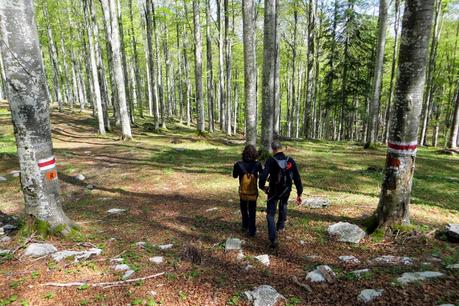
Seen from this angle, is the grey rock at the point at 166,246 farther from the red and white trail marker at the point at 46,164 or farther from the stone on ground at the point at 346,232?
the stone on ground at the point at 346,232

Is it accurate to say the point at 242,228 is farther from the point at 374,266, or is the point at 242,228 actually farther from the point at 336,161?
the point at 336,161

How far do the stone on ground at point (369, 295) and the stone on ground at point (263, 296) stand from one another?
3.27ft

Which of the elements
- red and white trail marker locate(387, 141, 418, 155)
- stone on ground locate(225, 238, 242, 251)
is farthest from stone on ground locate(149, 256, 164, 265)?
red and white trail marker locate(387, 141, 418, 155)

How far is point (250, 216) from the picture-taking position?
566cm

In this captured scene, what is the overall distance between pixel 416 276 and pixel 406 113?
2.79 metres

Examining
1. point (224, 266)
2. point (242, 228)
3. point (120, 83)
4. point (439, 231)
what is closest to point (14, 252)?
point (224, 266)

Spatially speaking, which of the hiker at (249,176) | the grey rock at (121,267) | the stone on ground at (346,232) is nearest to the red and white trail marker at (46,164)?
the grey rock at (121,267)

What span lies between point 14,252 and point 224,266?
11.5ft

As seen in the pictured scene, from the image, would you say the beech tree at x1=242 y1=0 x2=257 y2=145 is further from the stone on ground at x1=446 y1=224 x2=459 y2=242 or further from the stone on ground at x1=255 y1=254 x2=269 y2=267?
the stone on ground at x1=446 y1=224 x2=459 y2=242

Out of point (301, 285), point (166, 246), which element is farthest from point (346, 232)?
point (166, 246)

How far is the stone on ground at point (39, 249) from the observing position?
461 centimetres

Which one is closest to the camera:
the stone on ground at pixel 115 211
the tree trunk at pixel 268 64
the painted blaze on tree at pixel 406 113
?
the painted blaze on tree at pixel 406 113

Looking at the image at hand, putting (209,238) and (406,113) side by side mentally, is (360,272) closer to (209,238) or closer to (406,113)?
(209,238)

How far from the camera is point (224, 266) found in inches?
181
